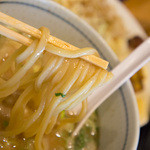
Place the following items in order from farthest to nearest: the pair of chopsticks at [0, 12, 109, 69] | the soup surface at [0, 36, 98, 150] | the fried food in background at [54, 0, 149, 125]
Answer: the fried food in background at [54, 0, 149, 125] → the soup surface at [0, 36, 98, 150] → the pair of chopsticks at [0, 12, 109, 69]

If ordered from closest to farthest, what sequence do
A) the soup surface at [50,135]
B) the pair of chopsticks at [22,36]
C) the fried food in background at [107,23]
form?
the pair of chopsticks at [22,36] < the soup surface at [50,135] < the fried food in background at [107,23]

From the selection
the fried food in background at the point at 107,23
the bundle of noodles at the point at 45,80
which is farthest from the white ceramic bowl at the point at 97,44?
the fried food in background at the point at 107,23

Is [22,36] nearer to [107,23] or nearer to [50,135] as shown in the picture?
[50,135]

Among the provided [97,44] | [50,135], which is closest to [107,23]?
[97,44]

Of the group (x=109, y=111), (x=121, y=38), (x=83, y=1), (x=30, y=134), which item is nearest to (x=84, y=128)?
(x=109, y=111)

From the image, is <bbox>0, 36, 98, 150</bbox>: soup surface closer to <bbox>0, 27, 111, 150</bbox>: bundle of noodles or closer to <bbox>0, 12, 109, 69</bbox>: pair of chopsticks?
<bbox>0, 27, 111, 150</bbox>: bundle of noodles

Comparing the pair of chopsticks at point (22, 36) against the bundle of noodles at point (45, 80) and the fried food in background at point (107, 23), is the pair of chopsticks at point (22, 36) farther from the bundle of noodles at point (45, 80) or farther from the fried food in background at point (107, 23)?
the fried food in background at point (107, 23)

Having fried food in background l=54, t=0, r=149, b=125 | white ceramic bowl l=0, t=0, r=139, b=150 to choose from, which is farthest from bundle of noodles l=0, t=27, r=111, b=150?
fried food in background l=54, t=0, r=149, b=125
